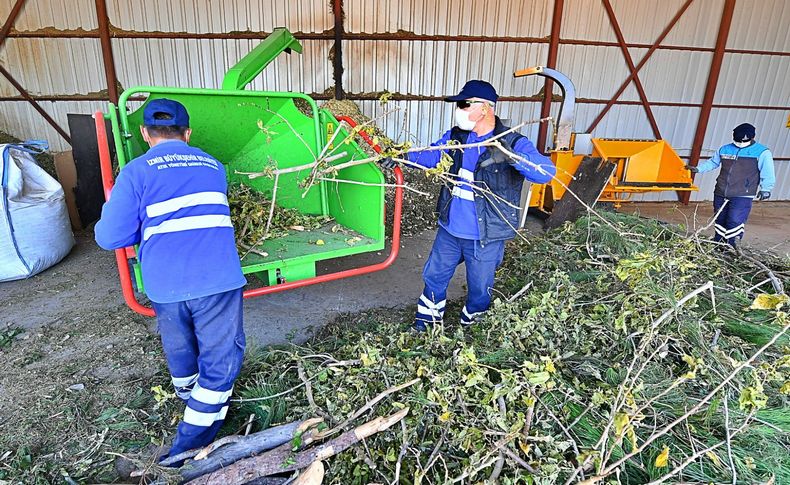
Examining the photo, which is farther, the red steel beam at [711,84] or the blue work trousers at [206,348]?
the red steel beam at [711,84]

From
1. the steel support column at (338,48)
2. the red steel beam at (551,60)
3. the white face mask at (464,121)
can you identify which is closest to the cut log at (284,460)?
the white face mask at (464,121)

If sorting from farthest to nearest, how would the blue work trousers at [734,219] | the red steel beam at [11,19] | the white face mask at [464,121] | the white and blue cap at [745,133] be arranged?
the red steel beam at [11,19] → the blue work trousers at [734,219] → the white and blue cap at [745,133] → the white face mask at [464,121]

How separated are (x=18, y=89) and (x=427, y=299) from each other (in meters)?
7.28

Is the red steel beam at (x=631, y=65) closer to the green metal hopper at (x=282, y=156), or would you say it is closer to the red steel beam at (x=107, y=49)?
the green metal hopper at (x=282, y=156)

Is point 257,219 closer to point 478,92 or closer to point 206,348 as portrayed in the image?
point 206,348

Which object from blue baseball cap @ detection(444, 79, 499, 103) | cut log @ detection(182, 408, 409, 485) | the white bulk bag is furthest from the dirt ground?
blue baseball cap @ detection(444, 79, 499, 103)

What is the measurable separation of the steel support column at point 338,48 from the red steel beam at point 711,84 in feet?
21.4

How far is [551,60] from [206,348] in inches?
294

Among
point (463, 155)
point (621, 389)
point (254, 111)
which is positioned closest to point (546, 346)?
point (621, 389)

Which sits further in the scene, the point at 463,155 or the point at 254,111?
the point at 254,111

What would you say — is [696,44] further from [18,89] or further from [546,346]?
[18,89]

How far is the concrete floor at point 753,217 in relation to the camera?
6.24 metres

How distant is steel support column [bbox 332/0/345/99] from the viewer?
697 centimetres

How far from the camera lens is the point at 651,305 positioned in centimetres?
217
